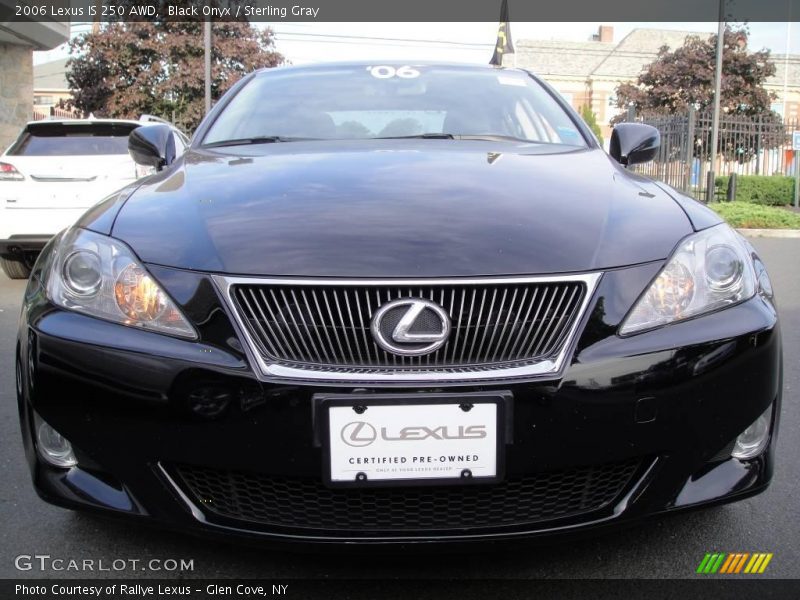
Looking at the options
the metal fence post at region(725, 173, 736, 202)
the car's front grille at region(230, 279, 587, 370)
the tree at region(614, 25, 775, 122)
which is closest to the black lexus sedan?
the car's front grille at region(230, 279, 587, 370)

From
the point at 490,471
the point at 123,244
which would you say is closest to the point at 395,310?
the point at 490,471

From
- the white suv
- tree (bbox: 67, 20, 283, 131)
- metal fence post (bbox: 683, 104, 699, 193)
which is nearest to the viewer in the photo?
the white suv

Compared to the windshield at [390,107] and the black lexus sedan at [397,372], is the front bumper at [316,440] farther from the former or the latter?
the windshield at [390,107]

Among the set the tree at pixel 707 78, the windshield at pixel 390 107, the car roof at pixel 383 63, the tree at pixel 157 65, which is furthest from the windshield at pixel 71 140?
the tree at pixel 707 78

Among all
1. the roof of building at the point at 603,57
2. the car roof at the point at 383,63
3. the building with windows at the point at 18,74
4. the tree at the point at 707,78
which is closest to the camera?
the car roof at the point at 383,63

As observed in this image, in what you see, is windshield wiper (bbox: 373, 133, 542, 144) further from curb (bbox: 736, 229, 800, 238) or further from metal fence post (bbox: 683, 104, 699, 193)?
metal fence post (bbox: 683, 104, 699, 193)

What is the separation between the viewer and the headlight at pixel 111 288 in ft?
6.04

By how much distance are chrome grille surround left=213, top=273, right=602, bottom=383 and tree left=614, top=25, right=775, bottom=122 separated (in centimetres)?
2882

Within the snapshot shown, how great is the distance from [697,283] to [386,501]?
2.83 ft

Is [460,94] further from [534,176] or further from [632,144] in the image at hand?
[534,176]

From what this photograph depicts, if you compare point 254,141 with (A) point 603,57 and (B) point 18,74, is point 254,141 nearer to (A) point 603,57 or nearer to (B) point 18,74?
(B) point 18,74

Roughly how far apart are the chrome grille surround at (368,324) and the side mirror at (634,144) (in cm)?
160

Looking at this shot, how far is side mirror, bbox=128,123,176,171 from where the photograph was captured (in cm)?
321

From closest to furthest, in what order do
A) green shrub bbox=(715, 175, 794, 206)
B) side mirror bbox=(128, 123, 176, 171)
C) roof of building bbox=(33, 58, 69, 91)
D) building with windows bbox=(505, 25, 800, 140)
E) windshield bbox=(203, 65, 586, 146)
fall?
windshield bbox=(203, 65, 586, 146), side mirror bbox=(128, 123, 176, 171), green shrub bbox=(715, 175, 794, 206), building with windows bbox=(505, 25, 800, 140), roof of building bbox=(33, 58, 69, 91)
